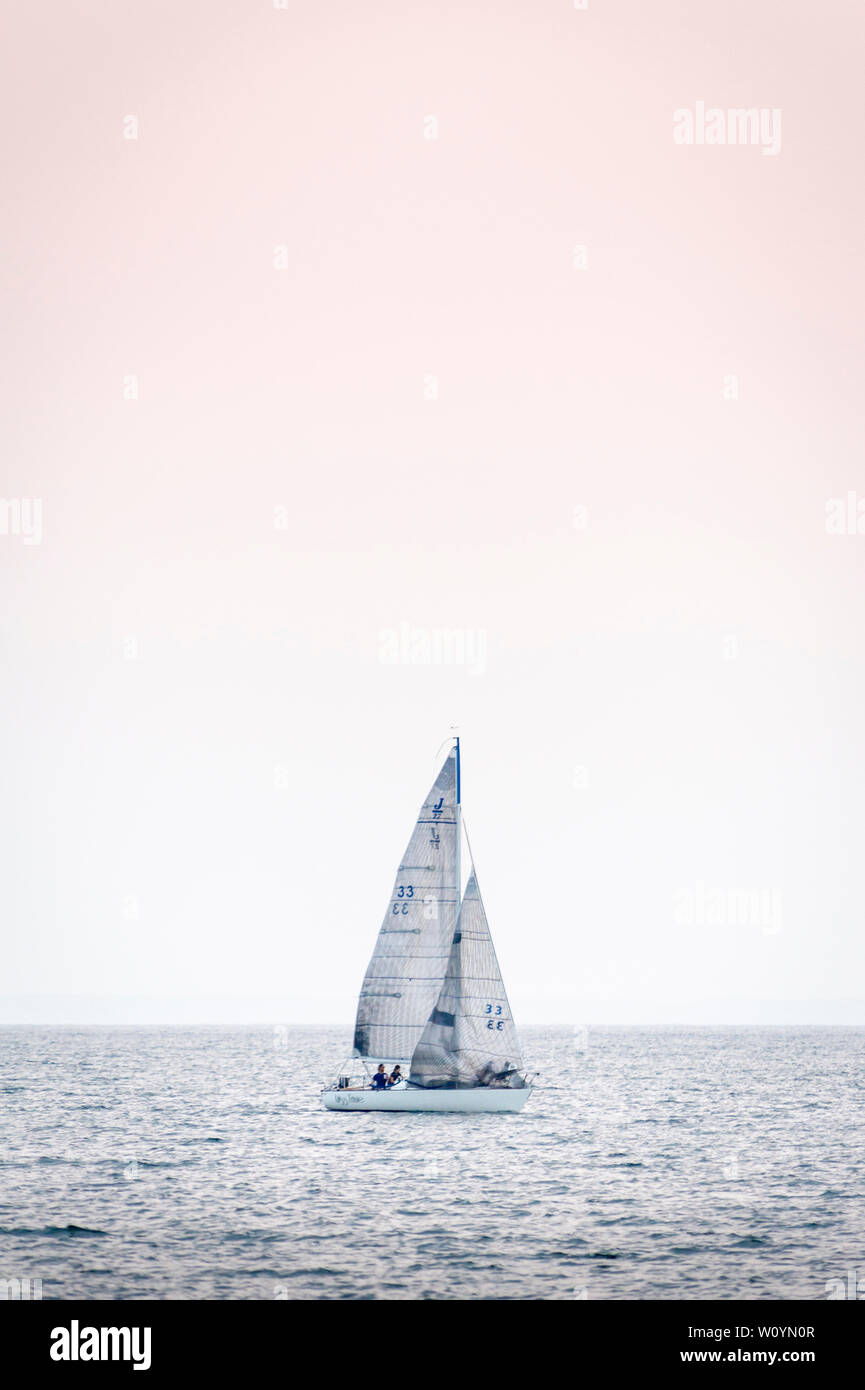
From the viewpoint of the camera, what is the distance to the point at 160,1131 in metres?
64.4

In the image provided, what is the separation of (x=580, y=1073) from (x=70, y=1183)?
290 feet

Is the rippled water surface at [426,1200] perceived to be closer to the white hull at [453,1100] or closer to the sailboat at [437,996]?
the white hull at [453,1100]

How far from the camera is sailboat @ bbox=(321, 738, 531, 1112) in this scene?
62.9m

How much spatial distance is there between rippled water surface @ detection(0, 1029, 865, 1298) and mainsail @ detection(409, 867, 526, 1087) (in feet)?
6.70

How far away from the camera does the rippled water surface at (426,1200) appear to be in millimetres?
31734

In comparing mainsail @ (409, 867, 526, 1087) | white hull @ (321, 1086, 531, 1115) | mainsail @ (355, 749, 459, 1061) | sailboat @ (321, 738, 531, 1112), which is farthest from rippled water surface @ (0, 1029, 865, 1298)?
mainsail @ (355, 749, 459, 1061)

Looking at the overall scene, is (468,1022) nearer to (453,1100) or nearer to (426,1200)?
(453,1100)
